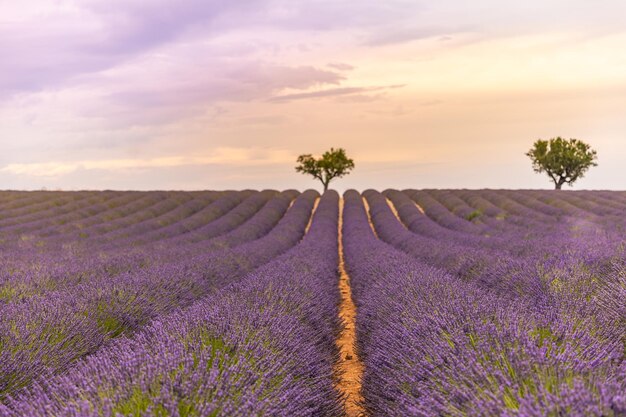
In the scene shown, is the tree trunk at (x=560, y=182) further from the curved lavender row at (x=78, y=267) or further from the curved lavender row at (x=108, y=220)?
the curved lavender row at (x=78, y=267)

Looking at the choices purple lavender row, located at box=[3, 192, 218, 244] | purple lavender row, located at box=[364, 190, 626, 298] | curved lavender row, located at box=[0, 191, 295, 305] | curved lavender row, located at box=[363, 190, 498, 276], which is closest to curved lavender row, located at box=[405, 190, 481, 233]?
curved lavender row, located at box=[363, 190, 498, 276]

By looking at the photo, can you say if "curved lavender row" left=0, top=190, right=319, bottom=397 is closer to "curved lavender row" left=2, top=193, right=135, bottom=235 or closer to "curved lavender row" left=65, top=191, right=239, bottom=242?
"curved lavender row" left=65, top=191, right=239, bottom=242

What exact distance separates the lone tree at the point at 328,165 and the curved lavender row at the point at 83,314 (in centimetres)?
3823

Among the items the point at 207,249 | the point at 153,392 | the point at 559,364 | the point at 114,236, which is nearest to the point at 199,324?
the point at 153,392

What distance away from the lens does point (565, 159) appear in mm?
42188

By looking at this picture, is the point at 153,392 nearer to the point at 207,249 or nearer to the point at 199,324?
the point at 199,324

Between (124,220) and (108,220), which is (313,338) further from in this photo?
(108,220)

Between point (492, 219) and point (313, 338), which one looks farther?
point (492, 219)

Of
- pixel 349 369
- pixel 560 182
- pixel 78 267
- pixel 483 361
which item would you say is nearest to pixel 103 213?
pixel 78 267

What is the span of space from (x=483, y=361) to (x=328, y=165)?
1731 inches

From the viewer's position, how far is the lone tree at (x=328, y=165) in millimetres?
46719

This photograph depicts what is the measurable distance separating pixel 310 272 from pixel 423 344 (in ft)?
13.9

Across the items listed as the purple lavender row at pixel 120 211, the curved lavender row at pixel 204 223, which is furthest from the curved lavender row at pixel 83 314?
the purple lavender row at pixel 120 211

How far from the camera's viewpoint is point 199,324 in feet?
12.4
